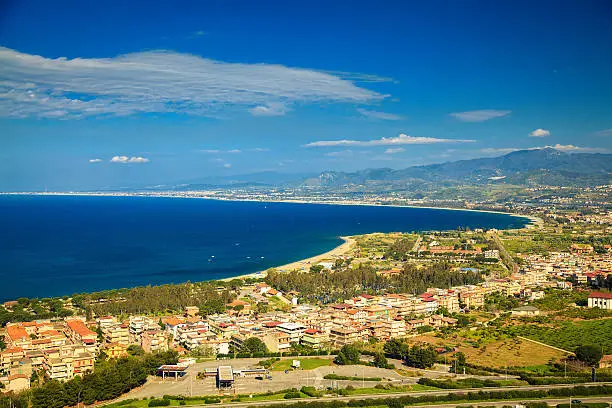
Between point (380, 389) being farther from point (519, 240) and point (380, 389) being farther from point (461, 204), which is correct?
point (461, 204)

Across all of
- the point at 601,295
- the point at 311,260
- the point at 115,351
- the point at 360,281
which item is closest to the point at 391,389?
the point at 115,351

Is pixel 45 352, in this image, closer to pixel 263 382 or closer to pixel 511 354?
pixel 263 382

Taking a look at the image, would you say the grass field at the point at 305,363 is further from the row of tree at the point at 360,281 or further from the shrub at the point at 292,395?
the row of tree at the point at 360,281

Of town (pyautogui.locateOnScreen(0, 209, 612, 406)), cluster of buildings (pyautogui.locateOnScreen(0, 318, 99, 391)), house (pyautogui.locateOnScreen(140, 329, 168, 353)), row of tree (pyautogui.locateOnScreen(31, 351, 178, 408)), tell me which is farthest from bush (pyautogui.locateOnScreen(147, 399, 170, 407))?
house (pyautogui.locateOnScreen(140, 329, 168, 353))

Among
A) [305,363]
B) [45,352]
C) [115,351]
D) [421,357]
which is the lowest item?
[305,363]

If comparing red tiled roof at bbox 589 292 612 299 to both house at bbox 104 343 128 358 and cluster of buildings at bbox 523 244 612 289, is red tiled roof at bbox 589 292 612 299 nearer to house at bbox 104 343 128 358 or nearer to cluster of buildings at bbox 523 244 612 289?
cluster of buildings at bbox 523 244 612 289

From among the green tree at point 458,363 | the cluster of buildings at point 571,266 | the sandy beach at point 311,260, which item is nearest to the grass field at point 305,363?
the green tree at point 458,363
